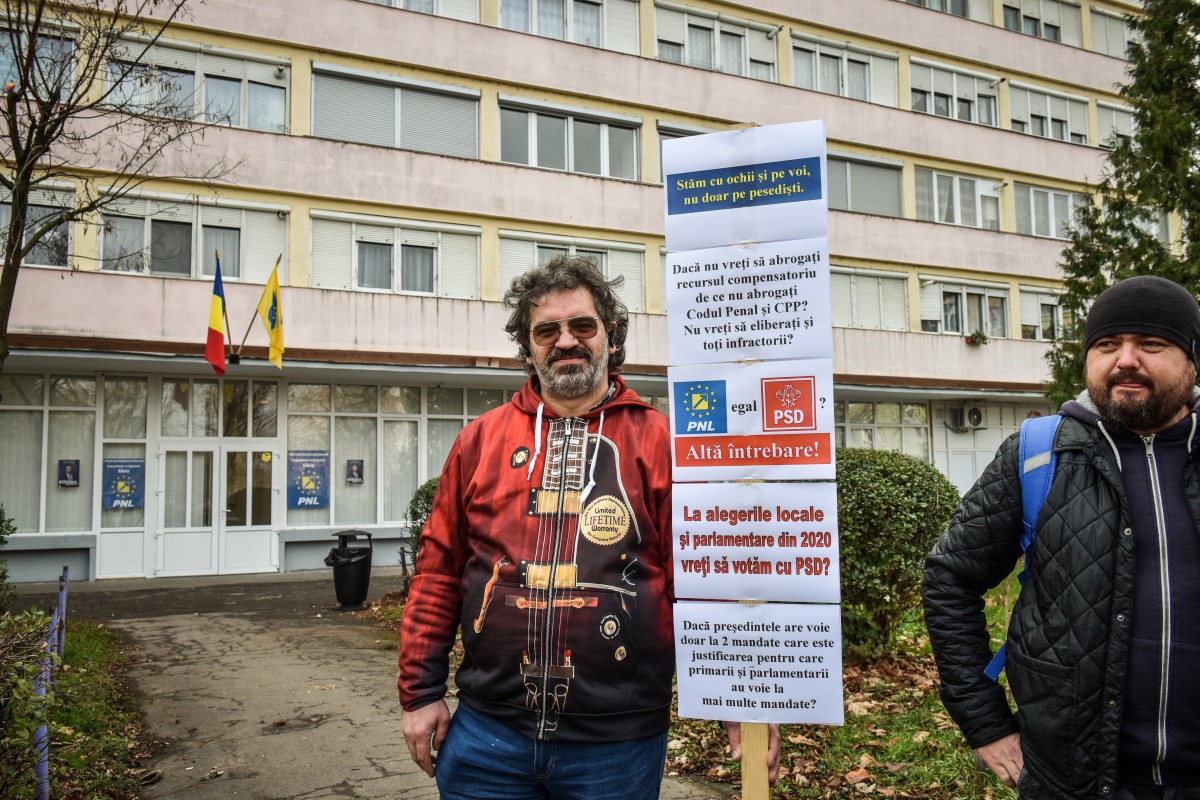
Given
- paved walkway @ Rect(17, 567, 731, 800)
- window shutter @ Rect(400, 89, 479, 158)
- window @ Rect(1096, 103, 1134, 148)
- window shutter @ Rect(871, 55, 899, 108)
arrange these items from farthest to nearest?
window @ Rect(1096, 103, 1134, 148) < window shutter @ Rect(871, 55, 899, 108) < window shutter @ Rect(400, 89, 479, 158) < paved walkway @ Rect(17, 567, 731, 800)

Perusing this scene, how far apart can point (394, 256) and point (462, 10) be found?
6025mm

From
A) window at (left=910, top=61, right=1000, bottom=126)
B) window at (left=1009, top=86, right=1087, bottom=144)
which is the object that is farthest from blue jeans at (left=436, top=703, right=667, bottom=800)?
window at (left=1009, top=86, right=1087, bottom=144)

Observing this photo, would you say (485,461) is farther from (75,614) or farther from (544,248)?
(544,248)

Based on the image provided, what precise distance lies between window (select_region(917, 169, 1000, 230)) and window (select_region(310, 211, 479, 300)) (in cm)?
1389

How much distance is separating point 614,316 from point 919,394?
24.9 metres

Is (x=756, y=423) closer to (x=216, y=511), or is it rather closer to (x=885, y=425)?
(x=216, y=511)

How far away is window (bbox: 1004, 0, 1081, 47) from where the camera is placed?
2931cm

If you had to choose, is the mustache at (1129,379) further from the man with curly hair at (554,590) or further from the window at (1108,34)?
the window at (1108,34)

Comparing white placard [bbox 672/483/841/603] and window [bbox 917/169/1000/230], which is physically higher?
window [bbox 917/169/1000/230]

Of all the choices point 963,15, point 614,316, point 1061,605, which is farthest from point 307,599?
point 963,15

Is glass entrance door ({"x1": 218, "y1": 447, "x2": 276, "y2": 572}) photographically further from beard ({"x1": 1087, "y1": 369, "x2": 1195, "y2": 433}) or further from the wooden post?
beard ({"x1": 1087, "y1": 369, "x2": 1195, "y2": 433})

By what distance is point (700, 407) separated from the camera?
279 cm

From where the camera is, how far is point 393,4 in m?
20.7

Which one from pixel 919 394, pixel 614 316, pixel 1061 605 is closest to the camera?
pixel 1061 605
